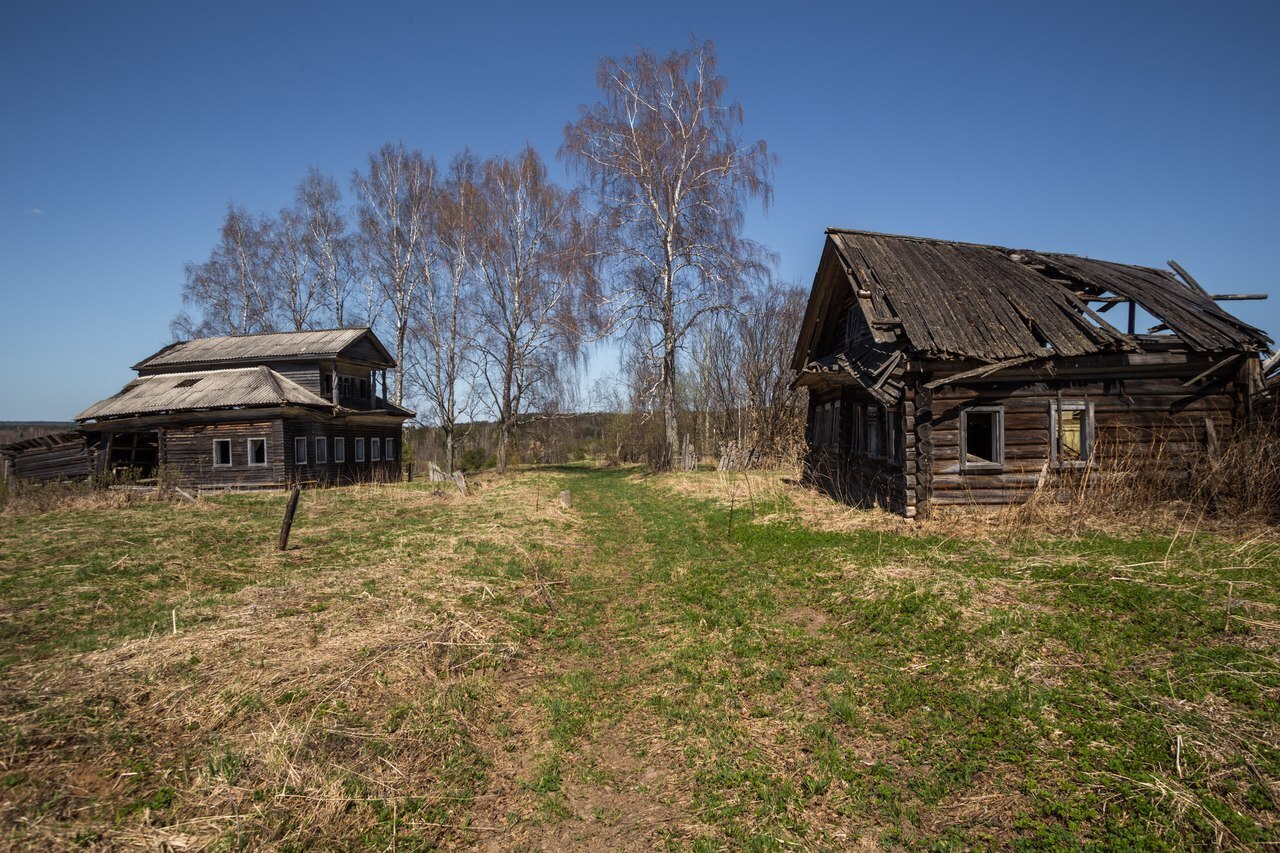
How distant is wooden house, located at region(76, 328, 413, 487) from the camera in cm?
2494

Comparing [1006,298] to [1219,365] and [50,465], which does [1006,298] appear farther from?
[50,465]

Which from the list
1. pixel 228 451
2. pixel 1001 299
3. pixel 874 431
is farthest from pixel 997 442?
pixel 228 451

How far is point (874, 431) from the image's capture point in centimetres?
1489

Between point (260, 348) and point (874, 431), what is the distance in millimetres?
27907

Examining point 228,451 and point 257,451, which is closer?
point 257,451

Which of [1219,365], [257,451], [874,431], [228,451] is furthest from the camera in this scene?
[228,451]

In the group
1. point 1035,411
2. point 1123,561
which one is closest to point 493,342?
point 1035,411

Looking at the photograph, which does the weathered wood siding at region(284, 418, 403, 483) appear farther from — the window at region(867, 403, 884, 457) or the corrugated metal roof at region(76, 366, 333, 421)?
the window at region(867, 403, 884, 457)

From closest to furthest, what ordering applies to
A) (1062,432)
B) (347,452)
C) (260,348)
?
(1062,432) → (260,348) → (347,452)

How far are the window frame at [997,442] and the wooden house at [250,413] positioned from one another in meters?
A: 24.0

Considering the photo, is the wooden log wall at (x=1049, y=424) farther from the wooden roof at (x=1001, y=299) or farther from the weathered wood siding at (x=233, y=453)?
the weathered wood siding at (x=233, y=453)

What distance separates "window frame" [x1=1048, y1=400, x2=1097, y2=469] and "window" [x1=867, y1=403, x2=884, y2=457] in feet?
10.9

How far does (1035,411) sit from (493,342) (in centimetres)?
2361

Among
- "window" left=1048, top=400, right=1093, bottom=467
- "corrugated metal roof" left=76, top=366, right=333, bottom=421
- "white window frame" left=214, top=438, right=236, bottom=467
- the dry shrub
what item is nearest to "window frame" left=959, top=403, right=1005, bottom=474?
the dry shrub
